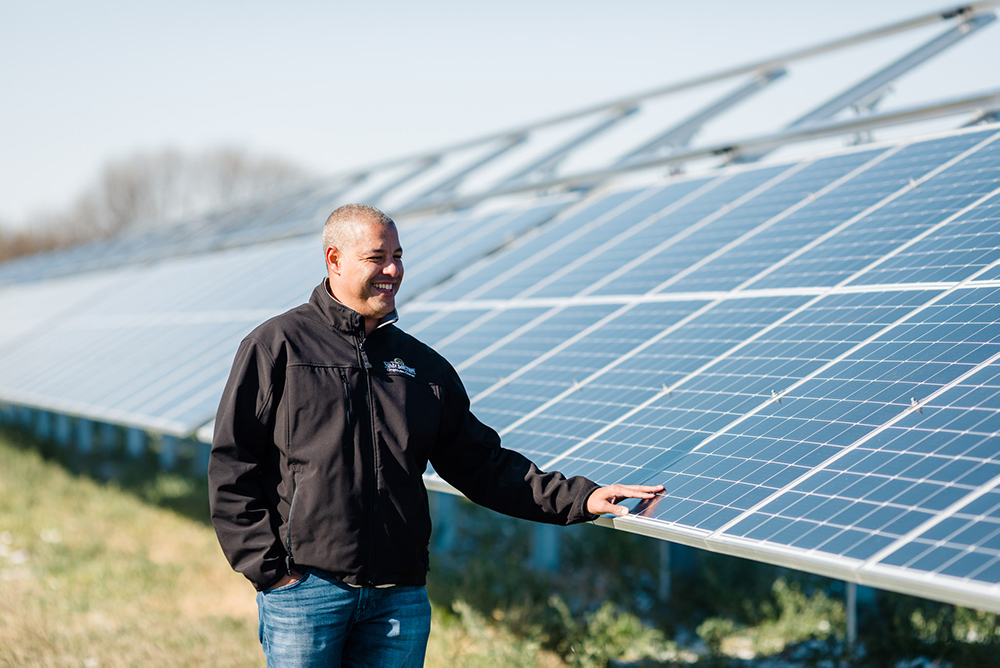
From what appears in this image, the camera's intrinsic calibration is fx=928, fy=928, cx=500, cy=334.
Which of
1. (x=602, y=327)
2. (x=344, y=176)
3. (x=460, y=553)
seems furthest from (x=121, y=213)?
(x=602, y=327)

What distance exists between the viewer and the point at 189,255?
21156 millimetres

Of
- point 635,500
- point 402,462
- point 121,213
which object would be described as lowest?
point 121,213

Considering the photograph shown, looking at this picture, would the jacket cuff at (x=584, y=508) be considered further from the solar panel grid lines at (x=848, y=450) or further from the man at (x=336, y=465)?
the man at (x=336, y=465)

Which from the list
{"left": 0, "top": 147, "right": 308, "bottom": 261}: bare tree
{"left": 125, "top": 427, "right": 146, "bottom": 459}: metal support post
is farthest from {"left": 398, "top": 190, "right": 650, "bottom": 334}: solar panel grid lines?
{"left": 0, "top": 147, "right": 308, "bottom": 261}: bare tree

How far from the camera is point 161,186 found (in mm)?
67812

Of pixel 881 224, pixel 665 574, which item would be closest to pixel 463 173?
pixel 665 574

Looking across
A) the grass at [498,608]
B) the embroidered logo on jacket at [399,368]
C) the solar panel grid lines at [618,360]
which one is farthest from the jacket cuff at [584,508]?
the grass at [498,608]

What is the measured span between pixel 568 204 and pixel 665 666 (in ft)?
18.1

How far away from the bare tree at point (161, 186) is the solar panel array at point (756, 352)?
188 ft

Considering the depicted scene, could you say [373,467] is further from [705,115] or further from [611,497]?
[705,115]

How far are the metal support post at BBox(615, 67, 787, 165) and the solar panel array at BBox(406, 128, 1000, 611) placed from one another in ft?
9.19

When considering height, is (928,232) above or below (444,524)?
above

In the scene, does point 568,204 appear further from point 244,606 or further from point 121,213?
point 121,213

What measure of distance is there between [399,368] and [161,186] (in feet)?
227
